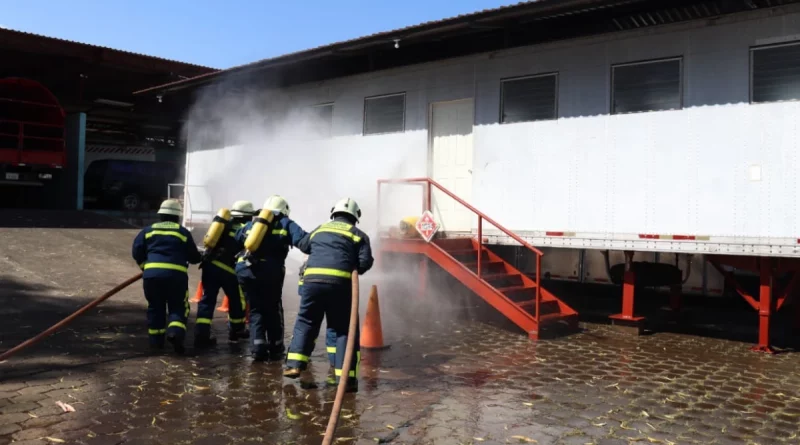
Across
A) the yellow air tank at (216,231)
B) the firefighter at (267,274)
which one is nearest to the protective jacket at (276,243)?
the firefighter at (267,274)

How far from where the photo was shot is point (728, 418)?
509 centimetres

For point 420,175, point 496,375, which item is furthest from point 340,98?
point 496,375

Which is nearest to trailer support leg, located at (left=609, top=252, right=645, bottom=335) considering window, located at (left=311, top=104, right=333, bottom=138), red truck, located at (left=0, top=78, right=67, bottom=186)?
window, located at (left=311, top=104, right=333, bottom=138)

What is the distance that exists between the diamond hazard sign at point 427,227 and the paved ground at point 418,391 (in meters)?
1.40

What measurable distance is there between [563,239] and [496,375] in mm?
3312

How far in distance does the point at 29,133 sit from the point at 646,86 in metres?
17.0

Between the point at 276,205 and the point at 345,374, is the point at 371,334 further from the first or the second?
the point at 345,374

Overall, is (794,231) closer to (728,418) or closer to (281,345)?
(728,418)

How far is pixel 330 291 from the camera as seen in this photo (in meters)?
5.61

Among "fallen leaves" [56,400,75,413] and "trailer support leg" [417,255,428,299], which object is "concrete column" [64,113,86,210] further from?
"fallen leaves" [56,400,75,413]

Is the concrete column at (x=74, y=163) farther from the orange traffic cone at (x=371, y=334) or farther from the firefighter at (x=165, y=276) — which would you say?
the orange traffic cone at (x=371, y=334)

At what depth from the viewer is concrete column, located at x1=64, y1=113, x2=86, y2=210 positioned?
59.8 feet

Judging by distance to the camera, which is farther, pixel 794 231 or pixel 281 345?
pixel 794 231

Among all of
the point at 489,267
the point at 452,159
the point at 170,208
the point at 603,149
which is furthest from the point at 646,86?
the point at 170,208
